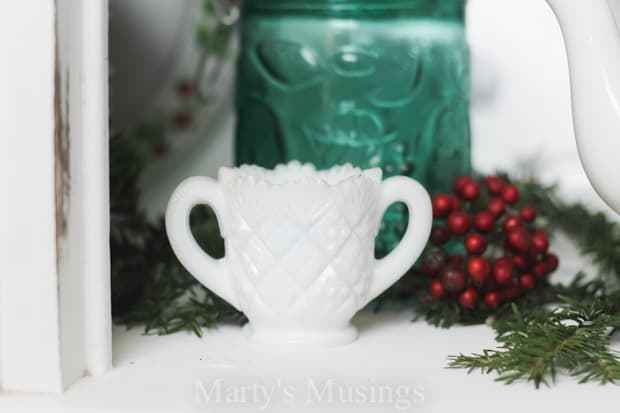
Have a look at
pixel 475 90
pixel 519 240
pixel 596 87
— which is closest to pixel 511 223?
pixel 519 240

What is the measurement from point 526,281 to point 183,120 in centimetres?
35

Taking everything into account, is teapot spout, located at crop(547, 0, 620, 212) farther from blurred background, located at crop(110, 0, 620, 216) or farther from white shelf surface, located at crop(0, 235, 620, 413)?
blurred background, located at crop(110, 0, 620, 216)

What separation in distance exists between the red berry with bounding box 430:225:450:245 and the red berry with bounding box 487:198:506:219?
28 mm

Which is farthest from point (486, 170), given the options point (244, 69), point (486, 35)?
point (244, 69)

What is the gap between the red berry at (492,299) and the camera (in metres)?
0.47

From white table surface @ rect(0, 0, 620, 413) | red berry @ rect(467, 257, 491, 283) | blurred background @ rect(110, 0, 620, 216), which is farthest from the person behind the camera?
blurred background @ rect(110, 0, 620, 216)

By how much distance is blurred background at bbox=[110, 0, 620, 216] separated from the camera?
2.31ft

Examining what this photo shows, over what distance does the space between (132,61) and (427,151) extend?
0.93 feet

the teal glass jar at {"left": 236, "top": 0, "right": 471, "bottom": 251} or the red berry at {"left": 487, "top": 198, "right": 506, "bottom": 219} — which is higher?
the teal glass jar at {"left": 236, "top": 0, "right": 471, "bottom": 251}

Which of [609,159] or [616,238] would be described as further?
[616,238]

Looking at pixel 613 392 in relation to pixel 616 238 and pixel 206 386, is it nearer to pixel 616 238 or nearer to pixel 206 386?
pixel 206 386

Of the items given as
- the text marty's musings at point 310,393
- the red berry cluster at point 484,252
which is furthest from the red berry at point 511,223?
the text marty's musings at point 310,393

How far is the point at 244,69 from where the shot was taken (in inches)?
23.1

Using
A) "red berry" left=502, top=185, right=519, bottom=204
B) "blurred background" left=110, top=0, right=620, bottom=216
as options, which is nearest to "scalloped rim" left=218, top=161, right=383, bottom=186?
"red berry" left=502, top=185, right=519, bottom=204
